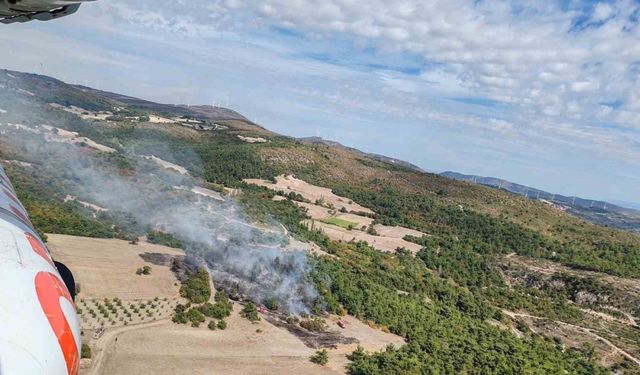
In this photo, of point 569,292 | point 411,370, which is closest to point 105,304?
point 411,370

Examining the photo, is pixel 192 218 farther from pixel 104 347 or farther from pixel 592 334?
pixel 592 334

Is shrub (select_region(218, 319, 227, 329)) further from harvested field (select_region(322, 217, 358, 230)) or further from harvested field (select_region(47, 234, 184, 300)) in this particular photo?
harvested field (select_region(322, 217, 358, 230))

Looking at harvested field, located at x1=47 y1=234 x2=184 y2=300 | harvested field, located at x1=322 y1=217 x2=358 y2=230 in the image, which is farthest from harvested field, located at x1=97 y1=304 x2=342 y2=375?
harvested field, located at x1=322 y1=217 x2=358 y2=230

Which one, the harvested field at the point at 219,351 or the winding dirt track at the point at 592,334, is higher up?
the harvested field at the point at 219,351

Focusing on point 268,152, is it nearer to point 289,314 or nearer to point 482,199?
point 482,199

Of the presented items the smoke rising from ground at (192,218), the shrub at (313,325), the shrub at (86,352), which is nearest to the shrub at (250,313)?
the smoke rising from ground at (192,218)

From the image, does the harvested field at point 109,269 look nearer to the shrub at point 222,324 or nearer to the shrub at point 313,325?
the shrub at point 222,324

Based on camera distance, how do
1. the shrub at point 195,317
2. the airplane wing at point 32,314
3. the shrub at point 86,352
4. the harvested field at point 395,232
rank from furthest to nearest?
the harvested field at point 395,232
the shrub at point 195,317
the shrub at point 86,352
the airplane wing at point 32,314
